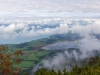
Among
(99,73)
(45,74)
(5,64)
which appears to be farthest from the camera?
(99,73)

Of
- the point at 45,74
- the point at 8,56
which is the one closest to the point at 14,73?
the point at 8,56

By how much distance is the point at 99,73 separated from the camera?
298 feet

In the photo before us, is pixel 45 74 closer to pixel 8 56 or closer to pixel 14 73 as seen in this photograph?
pixel 14 73

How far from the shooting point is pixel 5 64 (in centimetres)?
6269

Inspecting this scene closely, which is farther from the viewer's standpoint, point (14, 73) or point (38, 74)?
point (38, 74)

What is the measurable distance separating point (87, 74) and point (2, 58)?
4429cm

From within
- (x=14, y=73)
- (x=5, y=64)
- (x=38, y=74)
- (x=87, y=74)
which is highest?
(x=5, y=64)

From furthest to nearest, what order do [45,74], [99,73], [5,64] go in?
[99,73], [45,74], [5,64]

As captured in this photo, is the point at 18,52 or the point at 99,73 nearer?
the point at 18,52

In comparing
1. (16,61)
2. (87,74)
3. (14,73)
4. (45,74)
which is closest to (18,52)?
(16,61)

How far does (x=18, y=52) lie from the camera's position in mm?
64812

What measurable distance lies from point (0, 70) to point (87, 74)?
43.7 metres

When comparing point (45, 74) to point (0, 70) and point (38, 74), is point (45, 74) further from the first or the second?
point (0, 70)

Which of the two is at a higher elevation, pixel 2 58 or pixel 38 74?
pixel 2 58
